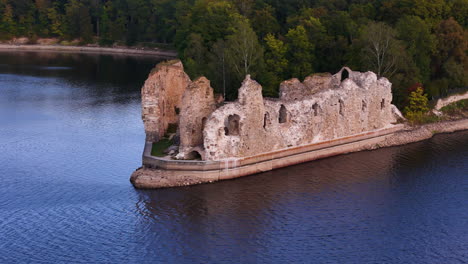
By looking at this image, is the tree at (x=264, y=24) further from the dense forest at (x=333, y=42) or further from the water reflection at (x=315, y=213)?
the water reflection at (x=315, y=213)

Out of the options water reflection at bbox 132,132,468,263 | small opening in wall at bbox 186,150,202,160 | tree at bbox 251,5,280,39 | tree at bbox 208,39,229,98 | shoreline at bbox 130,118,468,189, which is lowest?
water reflection at bbox 132,132,468,263

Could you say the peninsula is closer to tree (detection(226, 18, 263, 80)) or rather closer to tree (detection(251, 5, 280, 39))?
tree (detection(226, 18, 263, 80))

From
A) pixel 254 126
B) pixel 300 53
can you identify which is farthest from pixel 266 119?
pixel 300 53

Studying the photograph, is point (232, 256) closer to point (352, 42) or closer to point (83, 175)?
point (83, 175)

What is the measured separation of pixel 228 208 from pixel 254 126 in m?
8.96

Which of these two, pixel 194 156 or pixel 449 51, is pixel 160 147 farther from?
pixel 449 51

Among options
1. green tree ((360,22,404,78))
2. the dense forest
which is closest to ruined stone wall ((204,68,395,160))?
green tree ((360,22,404,78))

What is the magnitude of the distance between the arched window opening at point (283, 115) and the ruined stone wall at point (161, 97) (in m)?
8.47

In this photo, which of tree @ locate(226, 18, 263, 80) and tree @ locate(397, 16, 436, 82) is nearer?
tree @ locate(397, 16, 436, 82)

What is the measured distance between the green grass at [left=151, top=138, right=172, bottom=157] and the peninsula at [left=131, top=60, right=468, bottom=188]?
0.26 feet

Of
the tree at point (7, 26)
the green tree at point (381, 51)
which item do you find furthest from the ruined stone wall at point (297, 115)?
the tree at point (7, 26)

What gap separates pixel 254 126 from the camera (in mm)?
51469

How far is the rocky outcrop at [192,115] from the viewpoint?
166 feet

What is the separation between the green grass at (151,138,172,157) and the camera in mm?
51547
